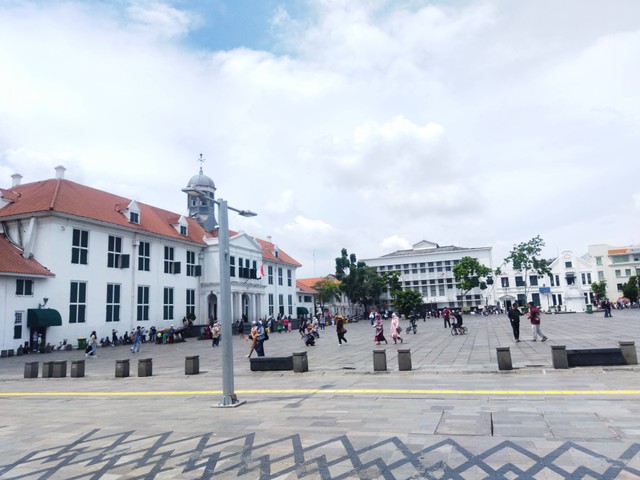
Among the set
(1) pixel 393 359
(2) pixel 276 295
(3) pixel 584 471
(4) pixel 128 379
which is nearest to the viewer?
(3) pixel 584 471

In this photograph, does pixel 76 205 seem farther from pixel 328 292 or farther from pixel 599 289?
pixel 599 289

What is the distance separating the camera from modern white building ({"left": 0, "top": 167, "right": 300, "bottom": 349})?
30.7m

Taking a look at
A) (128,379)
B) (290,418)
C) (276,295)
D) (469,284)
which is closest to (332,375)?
(290,418)

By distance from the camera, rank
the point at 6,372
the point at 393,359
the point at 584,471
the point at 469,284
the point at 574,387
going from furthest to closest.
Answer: the point at 469,284
the point at 6,372
the point at 393,359
the point at 574,387
the point at 584,471

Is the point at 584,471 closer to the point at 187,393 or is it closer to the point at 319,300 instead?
the point at 187,393

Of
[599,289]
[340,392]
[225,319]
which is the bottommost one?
[340,392]

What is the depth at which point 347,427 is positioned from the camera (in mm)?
8117

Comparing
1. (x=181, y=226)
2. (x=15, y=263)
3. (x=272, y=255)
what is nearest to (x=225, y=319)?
(x=15, y=263)

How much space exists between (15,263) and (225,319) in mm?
26361

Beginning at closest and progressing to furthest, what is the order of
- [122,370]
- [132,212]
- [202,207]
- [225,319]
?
1. [225,319]
2. [122,370]
3. [132,212]
4. [202,207]

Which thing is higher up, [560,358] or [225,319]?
[225,319]

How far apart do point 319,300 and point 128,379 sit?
3012 inches

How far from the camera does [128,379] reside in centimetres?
1642

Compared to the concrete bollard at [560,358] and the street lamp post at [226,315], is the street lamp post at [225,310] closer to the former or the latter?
the street lamp post at [226,315]
